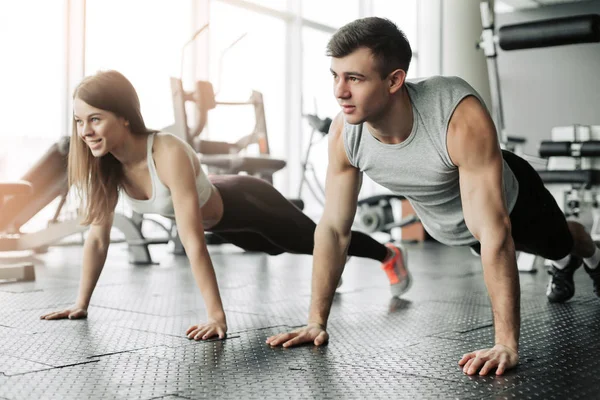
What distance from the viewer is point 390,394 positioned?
1342 mm

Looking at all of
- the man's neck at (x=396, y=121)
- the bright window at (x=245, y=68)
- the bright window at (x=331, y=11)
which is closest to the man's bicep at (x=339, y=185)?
the man's neck at (x=396, y=121)

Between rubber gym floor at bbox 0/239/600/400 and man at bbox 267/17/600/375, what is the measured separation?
0.13 metres

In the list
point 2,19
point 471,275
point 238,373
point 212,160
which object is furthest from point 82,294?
point 2,19

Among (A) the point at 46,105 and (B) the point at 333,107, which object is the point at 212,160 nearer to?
(A) the point at 46,105

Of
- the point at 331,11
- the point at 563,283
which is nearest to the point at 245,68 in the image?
the point at 331,11

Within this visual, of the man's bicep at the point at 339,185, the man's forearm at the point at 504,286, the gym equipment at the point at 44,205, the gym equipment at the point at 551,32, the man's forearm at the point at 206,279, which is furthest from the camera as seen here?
the gym equipment at the point at 44,205

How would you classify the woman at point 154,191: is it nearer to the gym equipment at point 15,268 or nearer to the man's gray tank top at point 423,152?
the man's gray tank top at point 423,152

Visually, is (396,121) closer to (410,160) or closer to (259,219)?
(410,160)

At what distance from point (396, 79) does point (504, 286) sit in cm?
55

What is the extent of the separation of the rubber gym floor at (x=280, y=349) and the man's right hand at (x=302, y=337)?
28 millimetres

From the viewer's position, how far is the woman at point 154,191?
1.94 m

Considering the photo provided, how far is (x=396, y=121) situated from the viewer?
163 cm

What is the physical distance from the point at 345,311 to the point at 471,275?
1525 mm

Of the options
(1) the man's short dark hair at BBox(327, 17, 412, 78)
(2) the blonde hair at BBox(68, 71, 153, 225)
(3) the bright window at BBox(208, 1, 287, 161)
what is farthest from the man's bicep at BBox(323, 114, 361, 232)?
(3) the bright window at BBox(208, 1, 287, 161)
